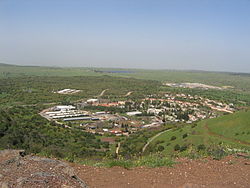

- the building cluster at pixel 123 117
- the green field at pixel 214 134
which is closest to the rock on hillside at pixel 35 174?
the green field at pixel 214 134

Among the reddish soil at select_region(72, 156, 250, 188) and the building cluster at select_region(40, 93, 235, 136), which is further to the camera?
the building cluster at select_region(40, 93, 235, 136)

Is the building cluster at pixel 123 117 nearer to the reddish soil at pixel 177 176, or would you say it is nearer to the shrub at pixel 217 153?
the shrub at pixel 217 153

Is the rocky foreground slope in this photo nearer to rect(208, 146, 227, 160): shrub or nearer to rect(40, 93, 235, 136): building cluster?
rect(208, 146, 227, 160): shrub

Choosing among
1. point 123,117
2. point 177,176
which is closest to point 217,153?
point 177,176

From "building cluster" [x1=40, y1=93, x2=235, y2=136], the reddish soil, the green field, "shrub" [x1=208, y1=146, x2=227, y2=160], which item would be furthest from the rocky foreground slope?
"building cluster" [x1=40, y1=93, x2=235, y2=136]

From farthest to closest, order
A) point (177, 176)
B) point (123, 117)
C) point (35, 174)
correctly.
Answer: point (123, 117) → point (177, 176) → point (35, 174)

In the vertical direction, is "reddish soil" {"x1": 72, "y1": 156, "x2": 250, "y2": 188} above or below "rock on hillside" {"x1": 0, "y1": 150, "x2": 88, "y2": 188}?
below

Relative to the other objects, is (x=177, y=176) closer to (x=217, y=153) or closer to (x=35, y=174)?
(x=217, y=153)

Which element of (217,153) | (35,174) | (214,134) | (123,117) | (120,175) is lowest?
(123,117)
